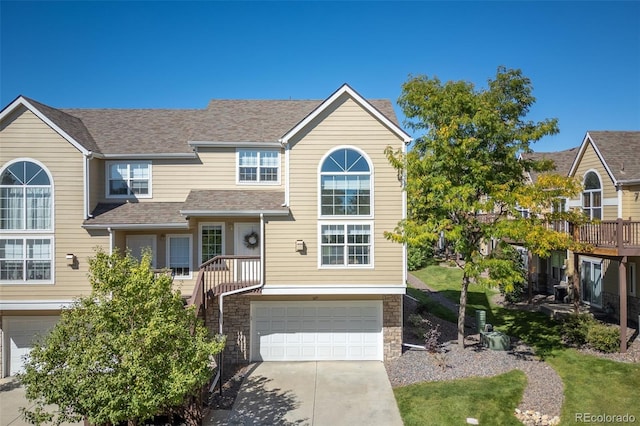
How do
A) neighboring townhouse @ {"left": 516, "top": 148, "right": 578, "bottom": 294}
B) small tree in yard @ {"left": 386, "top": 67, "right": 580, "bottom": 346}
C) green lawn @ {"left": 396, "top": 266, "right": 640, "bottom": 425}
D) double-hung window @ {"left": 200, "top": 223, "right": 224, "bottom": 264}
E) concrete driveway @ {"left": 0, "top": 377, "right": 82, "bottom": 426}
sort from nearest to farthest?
green lawn @ {"left": 396, "top": 266, "right": 640, "bottom": 425}
concrete driveway @ {"left": 0, "top": 377, "right": 82, "bottom": 426}
small tree in yard @ {"left": 386, "top": 67, "right": 580, "bottom": 346}
double-hung window @ {"left": 200, "top": 223, "right": 224, "bottom": 264}
neighboring townhouse @ {"left": 516, "top": 148, "right": 578, "bottom": 294}

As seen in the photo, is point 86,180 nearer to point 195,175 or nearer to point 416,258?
point 195,175

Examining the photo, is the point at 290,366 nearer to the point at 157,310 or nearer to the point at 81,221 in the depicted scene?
the point at 157,310

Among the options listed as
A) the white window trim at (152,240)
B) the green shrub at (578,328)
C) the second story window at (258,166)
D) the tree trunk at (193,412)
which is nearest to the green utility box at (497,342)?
the green shrub at (578,328)

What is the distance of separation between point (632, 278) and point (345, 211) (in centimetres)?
1384

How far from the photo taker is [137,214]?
1505cm

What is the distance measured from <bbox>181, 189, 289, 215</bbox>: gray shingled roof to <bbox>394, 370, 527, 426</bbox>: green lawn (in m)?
7.29

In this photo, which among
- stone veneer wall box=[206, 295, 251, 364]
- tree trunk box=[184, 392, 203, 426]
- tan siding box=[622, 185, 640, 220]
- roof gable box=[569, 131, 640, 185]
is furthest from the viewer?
roof gable box=[569, 131, 640, 185]

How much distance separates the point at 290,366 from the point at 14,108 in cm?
1367

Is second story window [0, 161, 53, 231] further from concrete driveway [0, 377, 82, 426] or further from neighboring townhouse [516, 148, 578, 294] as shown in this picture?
neighboring townhouse [516, 148, 578, 294]

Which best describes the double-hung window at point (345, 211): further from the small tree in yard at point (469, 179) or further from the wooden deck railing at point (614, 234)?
the wooden deck railing at point (614, 234)

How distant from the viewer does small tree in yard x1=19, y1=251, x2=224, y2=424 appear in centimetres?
789

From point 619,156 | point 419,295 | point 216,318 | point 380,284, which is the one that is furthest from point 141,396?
point 619,156

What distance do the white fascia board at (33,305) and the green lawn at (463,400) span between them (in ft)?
39.8

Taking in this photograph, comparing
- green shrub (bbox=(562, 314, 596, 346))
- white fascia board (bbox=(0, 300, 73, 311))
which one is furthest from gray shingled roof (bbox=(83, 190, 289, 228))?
green shrub (bbox=(562, 314, 596, 346))
